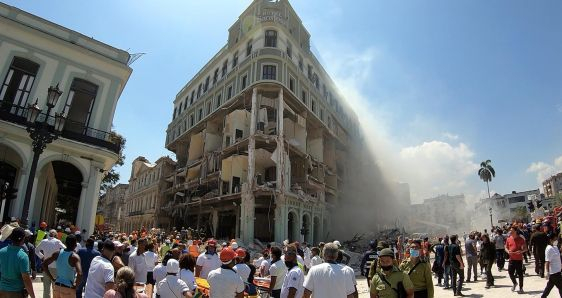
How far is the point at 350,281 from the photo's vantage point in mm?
4273

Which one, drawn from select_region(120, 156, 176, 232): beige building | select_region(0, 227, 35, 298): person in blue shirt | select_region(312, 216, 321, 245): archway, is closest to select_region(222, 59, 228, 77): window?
select_region(120, 156, 176, 232): beige building

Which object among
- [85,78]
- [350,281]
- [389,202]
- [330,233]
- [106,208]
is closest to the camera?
[350,281]

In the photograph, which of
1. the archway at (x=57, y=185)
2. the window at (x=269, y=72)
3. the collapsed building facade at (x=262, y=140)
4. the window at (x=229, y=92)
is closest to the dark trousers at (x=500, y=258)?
the collapsed building facade at (x=262, y=140)

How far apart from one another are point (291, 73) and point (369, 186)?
2601 centimetres

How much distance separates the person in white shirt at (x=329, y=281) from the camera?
164 inches

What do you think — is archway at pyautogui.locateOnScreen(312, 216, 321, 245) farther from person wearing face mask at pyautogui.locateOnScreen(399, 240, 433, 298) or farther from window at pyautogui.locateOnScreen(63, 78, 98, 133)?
person wearing face mask at pyautogui.locateOnScreen(399, 240, 433, 298)

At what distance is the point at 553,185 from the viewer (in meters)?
85.9

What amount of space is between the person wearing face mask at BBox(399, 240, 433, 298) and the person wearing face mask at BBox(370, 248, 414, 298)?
1.09 m

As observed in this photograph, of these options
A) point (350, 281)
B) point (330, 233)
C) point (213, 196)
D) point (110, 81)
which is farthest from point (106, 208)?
point (350, 281)

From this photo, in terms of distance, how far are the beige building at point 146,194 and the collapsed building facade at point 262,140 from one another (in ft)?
8.15

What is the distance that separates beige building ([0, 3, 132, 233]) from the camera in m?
14.6

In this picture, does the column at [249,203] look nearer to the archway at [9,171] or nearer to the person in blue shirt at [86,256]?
the archway at [9,171]

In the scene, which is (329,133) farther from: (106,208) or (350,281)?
(106,208)

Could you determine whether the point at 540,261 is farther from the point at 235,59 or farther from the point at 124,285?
the point at 235,59
